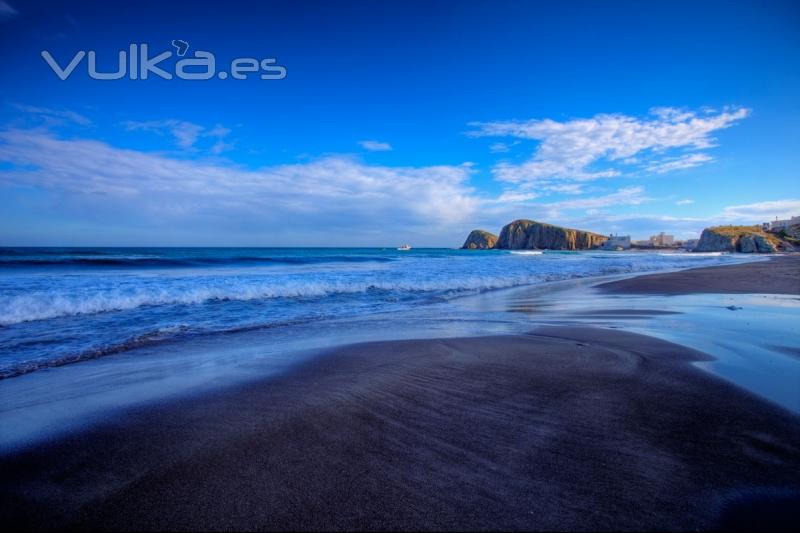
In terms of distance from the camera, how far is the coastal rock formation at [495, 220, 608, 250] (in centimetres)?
11931

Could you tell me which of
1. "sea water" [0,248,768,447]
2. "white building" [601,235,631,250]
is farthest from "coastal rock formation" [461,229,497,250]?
"sea water" [0,248,768,447]

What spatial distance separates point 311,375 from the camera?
391cm

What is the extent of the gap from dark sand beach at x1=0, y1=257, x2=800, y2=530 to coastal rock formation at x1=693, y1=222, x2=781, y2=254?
→ 79.8 m

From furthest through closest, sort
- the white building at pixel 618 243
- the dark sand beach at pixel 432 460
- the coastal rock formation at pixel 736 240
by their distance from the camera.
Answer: the white building at pixel 618 243 → the coastal rock formation at pixel 736 240 → the dark sand beach at pixel 432 460

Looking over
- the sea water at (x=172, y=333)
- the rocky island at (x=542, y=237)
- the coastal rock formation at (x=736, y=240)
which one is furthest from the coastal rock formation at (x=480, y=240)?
the sea water at (x=172, y=333)

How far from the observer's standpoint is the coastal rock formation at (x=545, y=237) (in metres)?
119

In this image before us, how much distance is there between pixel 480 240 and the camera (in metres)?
142

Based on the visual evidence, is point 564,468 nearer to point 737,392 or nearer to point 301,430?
point 301,430

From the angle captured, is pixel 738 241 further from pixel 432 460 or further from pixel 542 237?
pixel 432 460

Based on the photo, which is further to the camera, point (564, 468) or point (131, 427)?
point (131, 427)

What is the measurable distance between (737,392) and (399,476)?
3.12m

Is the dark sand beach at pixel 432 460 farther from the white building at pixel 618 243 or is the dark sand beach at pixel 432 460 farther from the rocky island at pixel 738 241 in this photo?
the white building at pixel 618 243

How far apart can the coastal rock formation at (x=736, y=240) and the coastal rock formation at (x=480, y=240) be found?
232 feet

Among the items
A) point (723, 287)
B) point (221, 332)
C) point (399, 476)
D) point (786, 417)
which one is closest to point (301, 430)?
point (399, 476)
